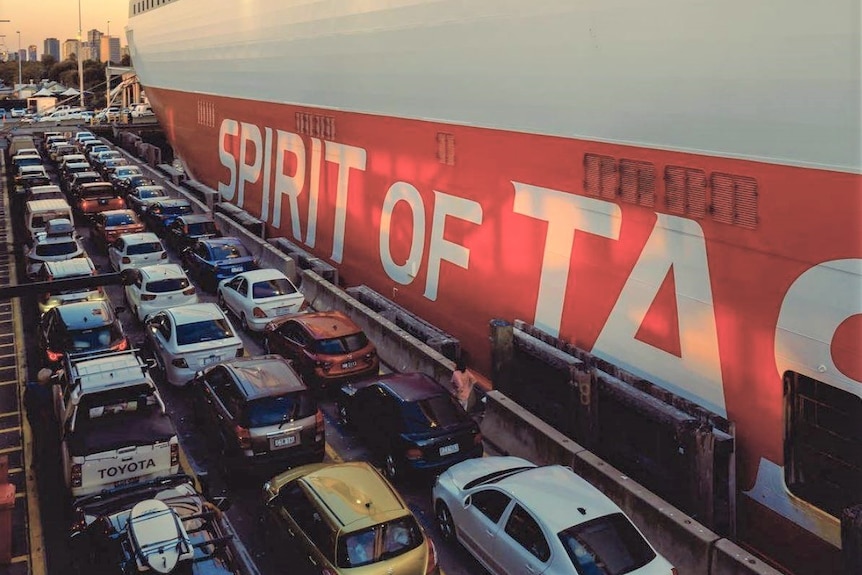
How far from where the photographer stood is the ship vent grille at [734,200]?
977 centimetres

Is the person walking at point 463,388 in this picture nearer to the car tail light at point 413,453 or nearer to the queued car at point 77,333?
the car tail light at point 413,453

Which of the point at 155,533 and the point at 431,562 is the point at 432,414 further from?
the point at 155,533

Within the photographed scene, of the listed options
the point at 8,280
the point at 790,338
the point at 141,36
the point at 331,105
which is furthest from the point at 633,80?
the point at 141,36

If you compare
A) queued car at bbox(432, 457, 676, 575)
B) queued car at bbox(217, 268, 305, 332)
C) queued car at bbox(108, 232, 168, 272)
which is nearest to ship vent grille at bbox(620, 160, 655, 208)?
queued car at bbox(432, 457, 676, 575)

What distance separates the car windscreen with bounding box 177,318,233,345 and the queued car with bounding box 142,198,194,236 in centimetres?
1246

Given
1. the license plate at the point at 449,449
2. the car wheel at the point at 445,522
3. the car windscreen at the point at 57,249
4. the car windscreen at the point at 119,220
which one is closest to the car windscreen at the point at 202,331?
the license plate at the point at 449,449

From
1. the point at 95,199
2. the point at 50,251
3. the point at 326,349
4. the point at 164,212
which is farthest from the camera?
the point at 95,199

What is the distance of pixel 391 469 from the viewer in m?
11.0

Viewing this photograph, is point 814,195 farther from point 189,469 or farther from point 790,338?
point 189,469

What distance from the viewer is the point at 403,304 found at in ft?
58.6

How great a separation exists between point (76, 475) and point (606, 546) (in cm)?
627

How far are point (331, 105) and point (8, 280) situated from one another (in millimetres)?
10229

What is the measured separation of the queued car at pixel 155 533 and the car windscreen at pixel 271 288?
7.84m

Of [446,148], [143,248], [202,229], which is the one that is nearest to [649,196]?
[446,148]
